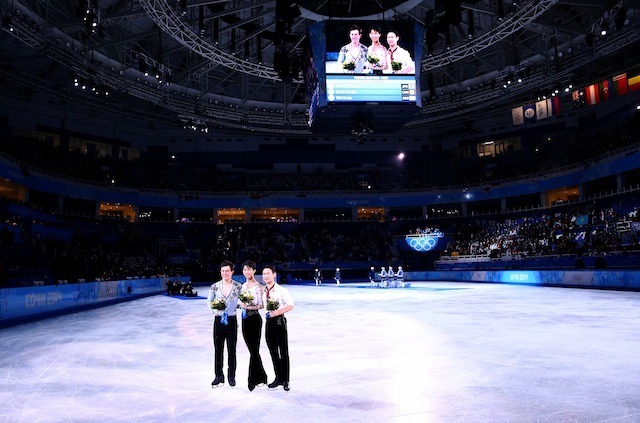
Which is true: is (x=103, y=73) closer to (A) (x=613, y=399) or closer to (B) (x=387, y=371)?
(B) (x=387, y=371)

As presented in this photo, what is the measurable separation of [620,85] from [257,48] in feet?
76.3

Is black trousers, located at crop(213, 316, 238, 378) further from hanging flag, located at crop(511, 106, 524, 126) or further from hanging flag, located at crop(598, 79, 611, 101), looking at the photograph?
hanging flag, located at crop(511, 106, 524, 126)

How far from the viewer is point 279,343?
17.7 ft

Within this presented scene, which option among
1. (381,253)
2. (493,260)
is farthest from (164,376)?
(381,253)

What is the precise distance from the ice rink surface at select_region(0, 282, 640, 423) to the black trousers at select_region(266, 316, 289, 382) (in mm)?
227

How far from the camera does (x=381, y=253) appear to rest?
1946 inches

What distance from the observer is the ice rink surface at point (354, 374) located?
15.2 ft

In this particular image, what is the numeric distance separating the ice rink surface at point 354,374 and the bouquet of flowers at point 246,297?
3.42ft

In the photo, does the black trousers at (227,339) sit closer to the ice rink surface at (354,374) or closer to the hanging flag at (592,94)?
the ice rink surface at (354,374)

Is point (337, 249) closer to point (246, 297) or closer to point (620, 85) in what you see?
point (620, 85)

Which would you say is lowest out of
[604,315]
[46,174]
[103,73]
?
[604,315]

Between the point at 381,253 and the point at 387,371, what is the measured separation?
4343 cm

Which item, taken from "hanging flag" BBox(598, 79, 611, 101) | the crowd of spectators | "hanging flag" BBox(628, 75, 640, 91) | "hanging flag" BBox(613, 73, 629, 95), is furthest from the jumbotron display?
"hanging flag" BBox(628, 75, 640, 91)

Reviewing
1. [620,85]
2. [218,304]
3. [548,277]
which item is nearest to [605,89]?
[620,85]
